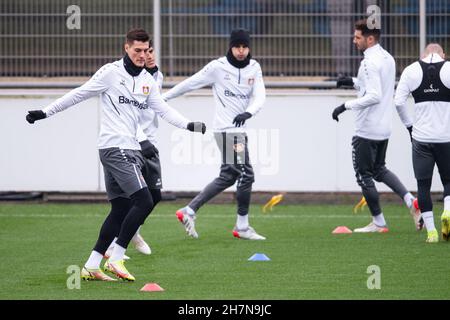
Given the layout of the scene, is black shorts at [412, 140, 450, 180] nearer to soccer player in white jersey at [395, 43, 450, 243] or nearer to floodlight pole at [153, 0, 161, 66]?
soccer player in white jersey at [395, 43, 450, 243]

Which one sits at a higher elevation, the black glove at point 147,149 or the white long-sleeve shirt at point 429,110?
the white long-sleeve shirt at point 429,110

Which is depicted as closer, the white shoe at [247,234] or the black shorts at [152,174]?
the black shorts at [152,174]

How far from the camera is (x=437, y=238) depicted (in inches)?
473

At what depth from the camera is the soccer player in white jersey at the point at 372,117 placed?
511 inches

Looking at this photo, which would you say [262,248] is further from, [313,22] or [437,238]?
[313,22]

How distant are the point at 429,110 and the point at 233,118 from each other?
2131 mm

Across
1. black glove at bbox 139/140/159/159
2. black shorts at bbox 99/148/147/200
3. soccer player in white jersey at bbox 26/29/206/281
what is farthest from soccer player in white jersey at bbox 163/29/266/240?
black shorts at bbox 99/148/147/200

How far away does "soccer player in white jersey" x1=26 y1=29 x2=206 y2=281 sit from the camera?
966cm

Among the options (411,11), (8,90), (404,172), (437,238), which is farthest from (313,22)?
(437,238)

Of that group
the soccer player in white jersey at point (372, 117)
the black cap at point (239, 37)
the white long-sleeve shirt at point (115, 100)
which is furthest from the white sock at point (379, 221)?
the white long-sleeve shirt at point (115, 100)

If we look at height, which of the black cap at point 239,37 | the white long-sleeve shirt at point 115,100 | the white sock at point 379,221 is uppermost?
the black cap at point 239,37

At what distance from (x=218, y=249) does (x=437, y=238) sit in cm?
222

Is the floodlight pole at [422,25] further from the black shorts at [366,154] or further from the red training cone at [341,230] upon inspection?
the red training cone at [341,230]

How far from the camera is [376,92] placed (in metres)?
12.8
